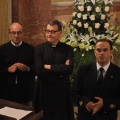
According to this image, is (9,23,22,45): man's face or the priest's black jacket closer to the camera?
the priest's black jacket

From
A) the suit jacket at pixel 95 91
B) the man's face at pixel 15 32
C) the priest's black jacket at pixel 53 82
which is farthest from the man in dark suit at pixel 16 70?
the suit jacket at pixel 95 91

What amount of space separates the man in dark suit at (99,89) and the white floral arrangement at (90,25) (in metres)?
1.67

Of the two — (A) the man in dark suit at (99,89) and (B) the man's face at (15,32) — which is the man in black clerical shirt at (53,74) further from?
(A) the man in dark suit at (99,89)

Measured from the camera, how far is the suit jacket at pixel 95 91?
2.73 meters

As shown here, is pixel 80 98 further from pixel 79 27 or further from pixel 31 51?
pixel 79 27

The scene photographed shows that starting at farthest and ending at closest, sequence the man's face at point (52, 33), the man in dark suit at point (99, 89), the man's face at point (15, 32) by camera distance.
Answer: the man's face at point (15, 32), the man's face at point (52, 33), the man in dark suit at point (99, 89)

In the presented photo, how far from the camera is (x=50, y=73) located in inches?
137

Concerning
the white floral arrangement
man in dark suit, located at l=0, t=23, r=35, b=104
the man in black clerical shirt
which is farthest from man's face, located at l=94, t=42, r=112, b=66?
the white floral arrangement

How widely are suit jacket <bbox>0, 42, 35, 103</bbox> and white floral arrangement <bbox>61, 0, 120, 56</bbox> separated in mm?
1046

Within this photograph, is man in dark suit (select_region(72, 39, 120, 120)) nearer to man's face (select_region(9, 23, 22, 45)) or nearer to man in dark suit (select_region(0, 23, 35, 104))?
man in dark suit (select_region(0, 23, 35, 104))

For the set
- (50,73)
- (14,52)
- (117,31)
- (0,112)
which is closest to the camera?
(0,112)

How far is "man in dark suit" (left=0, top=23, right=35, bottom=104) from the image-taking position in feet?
11.9

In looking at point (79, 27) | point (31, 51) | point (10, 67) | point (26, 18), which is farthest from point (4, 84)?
point (26, 18)

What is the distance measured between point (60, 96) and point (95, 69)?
94 cm
